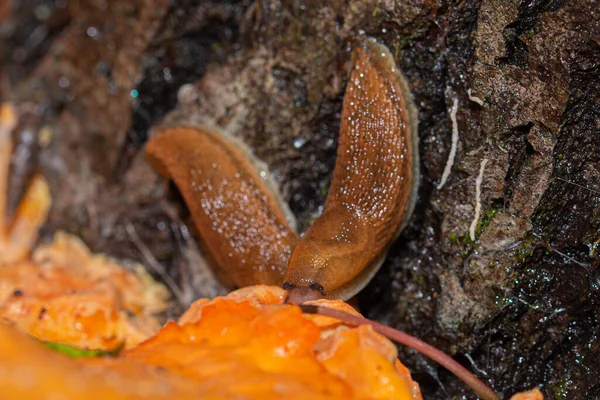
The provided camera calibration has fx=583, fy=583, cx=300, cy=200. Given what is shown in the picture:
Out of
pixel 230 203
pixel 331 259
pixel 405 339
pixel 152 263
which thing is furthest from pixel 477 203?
pixel 152 263

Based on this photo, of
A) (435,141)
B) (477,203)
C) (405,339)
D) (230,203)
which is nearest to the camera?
(405,339)

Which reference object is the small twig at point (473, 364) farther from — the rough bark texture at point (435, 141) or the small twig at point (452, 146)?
the small twig at point (452, 146)

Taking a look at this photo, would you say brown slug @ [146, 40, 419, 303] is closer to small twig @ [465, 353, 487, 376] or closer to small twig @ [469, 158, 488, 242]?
small twig @ [469, 158, 488, 242]

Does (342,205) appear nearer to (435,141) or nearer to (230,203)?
(435,141)

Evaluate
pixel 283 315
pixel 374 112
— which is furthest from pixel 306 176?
pixel 283 315

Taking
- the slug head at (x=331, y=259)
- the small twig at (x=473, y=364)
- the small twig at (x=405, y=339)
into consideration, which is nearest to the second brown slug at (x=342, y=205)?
the slug head at (x=331, y=259)

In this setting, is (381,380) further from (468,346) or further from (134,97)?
(134,97)
